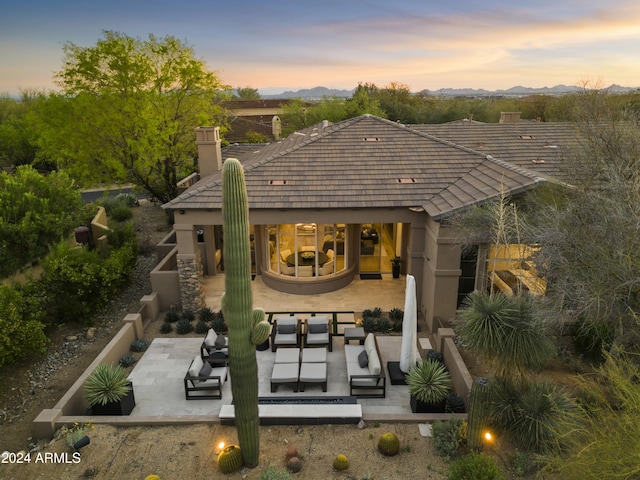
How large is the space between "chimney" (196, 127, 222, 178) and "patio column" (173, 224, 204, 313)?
238 inches

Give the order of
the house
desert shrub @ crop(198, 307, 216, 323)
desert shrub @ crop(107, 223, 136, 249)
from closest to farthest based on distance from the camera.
A: the house → desert shrub @ crop(198, 307, 216, 323) → desert shrub @ crop(107, 223, 136, 249)

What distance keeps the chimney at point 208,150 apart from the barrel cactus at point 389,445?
591 inches

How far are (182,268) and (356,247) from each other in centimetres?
690

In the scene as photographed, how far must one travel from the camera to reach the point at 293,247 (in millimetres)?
16203

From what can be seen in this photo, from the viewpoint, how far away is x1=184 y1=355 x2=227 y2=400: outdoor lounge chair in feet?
33.1

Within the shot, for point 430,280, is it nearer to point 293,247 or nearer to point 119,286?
point 293,247

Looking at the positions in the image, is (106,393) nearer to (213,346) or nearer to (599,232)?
(213,346)

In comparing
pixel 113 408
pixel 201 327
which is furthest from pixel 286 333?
pixel 113 408

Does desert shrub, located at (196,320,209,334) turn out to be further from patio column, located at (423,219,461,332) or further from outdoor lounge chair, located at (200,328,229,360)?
patio column, located at (423,219,461,332)

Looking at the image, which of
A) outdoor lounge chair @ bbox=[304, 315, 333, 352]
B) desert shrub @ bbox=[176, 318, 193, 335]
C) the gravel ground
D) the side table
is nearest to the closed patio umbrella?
the side table

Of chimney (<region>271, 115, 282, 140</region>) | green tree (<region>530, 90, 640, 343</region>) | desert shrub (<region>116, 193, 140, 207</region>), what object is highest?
chimney (<region>271, 115, 282, 140</region>)

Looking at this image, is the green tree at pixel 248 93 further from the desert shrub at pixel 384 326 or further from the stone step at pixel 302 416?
the stone step at pixel 302 416

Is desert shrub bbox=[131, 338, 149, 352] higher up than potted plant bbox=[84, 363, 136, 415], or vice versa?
potted plant bbox=[84, 363, 136, 415]

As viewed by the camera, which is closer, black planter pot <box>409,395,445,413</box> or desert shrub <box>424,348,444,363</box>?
black planter pot <box>409,395,445,413</box>
